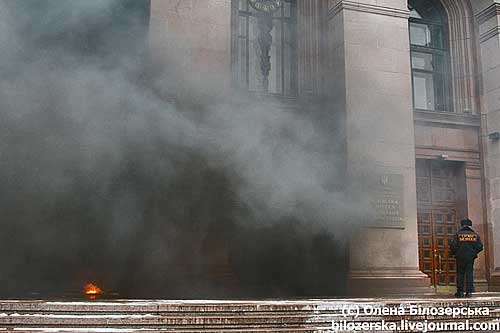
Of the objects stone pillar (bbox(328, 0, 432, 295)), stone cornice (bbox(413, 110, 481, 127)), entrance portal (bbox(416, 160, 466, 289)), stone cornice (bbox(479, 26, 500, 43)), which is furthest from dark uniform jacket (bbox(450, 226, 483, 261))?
stone cornice (bbox(479, 26, 500, 43))

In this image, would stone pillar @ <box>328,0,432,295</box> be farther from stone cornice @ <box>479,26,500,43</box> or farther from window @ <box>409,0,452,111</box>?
stone cornice @ <box>479,26,500,43</box>

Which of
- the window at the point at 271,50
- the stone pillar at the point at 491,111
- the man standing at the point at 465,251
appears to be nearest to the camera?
the man standing at the point at 465,251

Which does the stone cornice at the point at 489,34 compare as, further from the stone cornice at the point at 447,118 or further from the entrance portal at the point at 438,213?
the entrance portal at the point at 438,213

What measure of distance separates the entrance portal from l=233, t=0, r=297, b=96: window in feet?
10.2

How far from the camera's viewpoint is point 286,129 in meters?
10.9

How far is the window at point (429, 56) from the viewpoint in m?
12.9

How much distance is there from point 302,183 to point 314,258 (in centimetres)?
139

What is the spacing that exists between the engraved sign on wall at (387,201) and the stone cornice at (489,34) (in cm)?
412

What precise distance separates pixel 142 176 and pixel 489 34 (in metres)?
7.57

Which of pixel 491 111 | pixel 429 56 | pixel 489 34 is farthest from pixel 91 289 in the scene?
pixel 489 34

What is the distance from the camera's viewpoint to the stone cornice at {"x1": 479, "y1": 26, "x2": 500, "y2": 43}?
1239cm

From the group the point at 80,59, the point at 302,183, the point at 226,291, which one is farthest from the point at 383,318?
the point at 80,59

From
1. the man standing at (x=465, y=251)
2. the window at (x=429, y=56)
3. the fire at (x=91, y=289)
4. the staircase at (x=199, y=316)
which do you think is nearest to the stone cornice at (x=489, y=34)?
the window at (x=429, y=56)

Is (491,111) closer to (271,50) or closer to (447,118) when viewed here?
(447,118)
